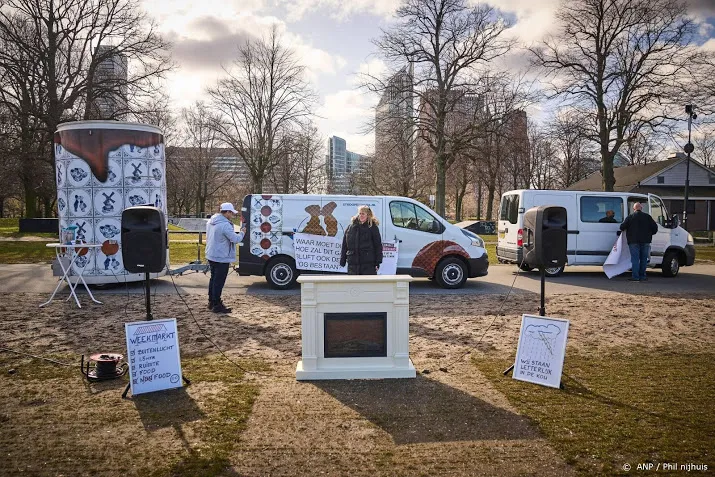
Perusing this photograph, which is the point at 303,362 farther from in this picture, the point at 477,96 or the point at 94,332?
the point at 477,96

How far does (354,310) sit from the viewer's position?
5.56m

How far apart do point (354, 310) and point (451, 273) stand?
22.6ft

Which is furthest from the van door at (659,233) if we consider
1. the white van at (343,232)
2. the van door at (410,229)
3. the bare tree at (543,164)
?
the bare tree at (543,164)

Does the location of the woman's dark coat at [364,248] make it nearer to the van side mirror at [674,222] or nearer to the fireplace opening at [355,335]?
the fireplace opening at [355,335]

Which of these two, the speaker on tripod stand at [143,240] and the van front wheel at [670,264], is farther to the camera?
the van front wheel at [670,264]

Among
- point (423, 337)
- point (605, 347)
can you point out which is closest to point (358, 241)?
point (423, 337)

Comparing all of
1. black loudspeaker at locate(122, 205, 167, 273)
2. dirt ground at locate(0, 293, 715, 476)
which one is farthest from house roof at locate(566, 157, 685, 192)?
black loudspeaker at locate(122, 205, 167, 273)

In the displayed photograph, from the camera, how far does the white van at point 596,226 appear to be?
14.5 meters

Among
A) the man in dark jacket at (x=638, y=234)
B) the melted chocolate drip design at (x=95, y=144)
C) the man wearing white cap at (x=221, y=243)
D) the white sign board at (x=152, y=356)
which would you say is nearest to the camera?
the white sign board at (x=152, y=356)

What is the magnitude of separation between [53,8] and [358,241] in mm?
27325

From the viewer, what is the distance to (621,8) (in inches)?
1103

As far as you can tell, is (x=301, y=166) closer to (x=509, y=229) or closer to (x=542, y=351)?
(x=509, y=229)

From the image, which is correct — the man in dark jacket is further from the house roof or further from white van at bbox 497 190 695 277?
the house roof

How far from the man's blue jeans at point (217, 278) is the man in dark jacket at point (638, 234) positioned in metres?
10.3
